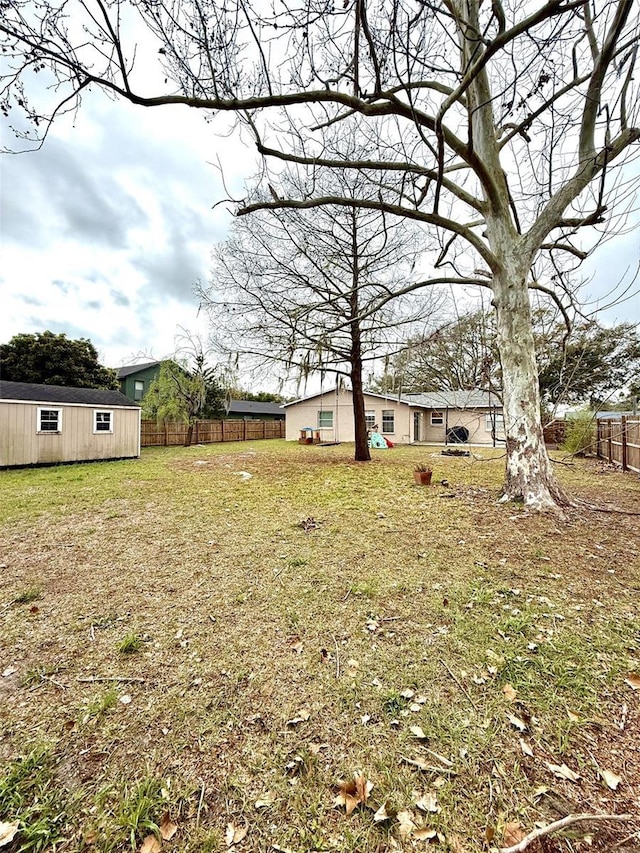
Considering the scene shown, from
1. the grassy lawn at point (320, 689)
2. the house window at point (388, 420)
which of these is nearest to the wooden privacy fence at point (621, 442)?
the grassy lawn at point (320, 689)

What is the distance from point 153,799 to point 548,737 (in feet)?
5.63

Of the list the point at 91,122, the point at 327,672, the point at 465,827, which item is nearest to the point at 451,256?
the point at 91,122

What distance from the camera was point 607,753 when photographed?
153 cm

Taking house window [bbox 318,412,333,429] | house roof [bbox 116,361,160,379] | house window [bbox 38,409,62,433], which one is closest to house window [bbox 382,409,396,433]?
house window [bbox 318,412,333,429]

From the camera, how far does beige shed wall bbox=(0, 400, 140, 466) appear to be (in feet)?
33.2

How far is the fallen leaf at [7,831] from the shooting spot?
4.00ft

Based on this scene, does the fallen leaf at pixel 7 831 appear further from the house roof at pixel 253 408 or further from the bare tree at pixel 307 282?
the house roof at pixel 253 408

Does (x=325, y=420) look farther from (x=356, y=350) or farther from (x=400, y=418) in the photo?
(x=356, y=350)

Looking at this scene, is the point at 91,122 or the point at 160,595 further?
the point at 91,122

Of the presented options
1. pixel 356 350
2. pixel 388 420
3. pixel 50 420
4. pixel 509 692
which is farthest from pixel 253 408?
pixel 509 692

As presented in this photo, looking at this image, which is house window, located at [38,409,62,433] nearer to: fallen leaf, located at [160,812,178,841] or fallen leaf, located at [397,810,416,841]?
fallen leaf, located at [160,812,178,841]

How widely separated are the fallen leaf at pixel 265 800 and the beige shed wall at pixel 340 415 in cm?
1966

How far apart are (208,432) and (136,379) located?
10.5m

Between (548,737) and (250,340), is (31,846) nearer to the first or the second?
(548,737)
